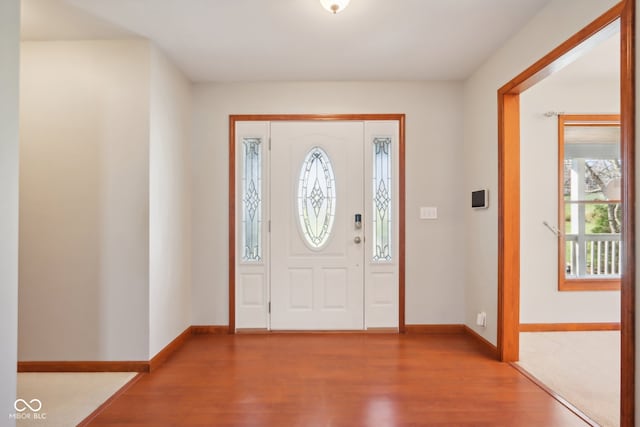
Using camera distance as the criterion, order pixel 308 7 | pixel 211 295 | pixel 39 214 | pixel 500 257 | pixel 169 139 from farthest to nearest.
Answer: pixel 211 295, pixel 169 139, pixel 500 257, pixel 39 214, pixel 308 7

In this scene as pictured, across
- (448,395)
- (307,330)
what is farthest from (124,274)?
(448,395)

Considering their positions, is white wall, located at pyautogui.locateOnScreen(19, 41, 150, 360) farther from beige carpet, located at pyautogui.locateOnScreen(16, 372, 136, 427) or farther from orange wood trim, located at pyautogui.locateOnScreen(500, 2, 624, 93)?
orange wood trim, located at pyautogui.locateOnScreen(500, 2, 624, 93)

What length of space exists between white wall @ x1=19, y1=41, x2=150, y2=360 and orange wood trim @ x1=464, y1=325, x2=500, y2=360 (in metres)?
2.83

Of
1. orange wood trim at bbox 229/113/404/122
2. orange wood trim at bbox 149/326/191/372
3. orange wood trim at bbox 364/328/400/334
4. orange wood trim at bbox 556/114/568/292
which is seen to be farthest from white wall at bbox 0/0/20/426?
orange wood trim at bbox 556/114/568/292

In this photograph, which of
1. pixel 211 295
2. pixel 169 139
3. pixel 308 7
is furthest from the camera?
pixel 211 295

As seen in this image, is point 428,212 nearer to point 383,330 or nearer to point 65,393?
point 383,330

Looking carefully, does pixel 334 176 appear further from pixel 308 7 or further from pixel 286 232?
pixel 308 7

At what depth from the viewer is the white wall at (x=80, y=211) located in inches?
116

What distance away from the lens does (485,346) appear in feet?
11.4

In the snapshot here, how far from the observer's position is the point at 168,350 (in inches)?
131

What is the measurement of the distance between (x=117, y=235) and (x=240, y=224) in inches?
50.5

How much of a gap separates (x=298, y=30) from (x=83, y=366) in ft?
9.87

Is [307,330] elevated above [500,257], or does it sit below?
below

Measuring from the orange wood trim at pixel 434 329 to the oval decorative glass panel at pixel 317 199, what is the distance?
126cm
